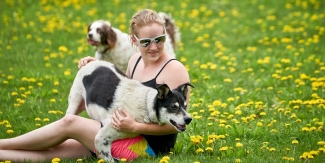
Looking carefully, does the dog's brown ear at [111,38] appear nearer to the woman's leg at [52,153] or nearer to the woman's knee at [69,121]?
the woman's leg at [52,153]

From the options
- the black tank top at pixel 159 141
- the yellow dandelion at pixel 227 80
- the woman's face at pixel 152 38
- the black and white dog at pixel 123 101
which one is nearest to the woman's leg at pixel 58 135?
the black and white dog at pixel 123 101

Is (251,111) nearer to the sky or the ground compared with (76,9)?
nearer to the ground

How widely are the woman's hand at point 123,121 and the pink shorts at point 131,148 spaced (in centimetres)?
19

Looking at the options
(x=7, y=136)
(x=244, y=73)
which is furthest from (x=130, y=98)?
(x=244, y=73)

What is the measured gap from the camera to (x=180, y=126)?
3.78 metres

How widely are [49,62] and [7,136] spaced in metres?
3.59

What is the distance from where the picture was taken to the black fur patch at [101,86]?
4105mm

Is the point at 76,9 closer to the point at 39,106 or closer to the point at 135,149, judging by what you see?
the point at 39,106

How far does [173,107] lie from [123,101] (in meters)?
0.48

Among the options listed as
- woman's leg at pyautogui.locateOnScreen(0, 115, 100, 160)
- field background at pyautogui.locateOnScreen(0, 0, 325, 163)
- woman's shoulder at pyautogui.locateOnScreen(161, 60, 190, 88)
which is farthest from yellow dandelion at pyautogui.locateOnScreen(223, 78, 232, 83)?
woman's leg at pyautogui.locateOnScreen(0, 115, 100, 160)

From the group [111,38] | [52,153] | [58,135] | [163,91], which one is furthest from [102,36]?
[163,91]

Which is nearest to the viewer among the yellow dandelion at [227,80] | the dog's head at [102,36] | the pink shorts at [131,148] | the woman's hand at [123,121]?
the woman's hand at [123,121]

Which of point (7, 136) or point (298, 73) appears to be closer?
point (7, 136)

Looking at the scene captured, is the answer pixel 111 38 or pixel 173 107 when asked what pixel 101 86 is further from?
pixel 111 38
